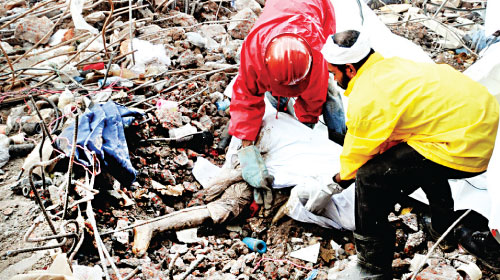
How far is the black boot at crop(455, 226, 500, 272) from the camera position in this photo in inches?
97.7

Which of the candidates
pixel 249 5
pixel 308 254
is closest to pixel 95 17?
pixel 249 5

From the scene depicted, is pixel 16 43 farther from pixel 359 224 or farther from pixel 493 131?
pixel 493 131

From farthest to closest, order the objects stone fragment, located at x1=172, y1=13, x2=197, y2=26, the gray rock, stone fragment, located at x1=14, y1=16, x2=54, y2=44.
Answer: stone fragment, located at x1=172, y1=13, x2=197, y2=26
the gray rock
stone fragment, located at x1=14, y1=16, x2=54, y2=44

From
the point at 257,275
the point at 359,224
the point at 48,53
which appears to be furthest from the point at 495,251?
the point at 48,53

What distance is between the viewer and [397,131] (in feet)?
7.02

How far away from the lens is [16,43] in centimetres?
448

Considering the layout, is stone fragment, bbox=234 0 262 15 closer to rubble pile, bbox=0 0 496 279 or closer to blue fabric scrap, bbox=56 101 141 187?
rubble pile, bbox=0 0 496 279

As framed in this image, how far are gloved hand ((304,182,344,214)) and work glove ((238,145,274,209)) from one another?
13.2 inches

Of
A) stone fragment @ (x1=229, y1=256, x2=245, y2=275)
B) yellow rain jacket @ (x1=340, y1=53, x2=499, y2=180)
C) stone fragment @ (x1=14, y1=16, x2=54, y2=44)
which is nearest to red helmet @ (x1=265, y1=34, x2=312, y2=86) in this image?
yellow rain jacket @ (x1=340, y1=53, x2=499, y2=180)

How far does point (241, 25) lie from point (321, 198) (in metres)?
2.97

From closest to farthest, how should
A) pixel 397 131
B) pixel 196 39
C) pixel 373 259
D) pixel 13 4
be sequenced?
pixel 397 131, pixel 373 259, pixel 196 39, pixel 13 4

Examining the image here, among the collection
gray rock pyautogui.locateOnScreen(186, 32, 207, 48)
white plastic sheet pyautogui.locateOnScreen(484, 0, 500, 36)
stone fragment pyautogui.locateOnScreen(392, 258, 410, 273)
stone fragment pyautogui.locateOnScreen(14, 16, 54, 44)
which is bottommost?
stone fragment pyautogui.locateOnScreen(392, 258, 410, 273)

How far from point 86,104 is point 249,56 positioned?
1441mm

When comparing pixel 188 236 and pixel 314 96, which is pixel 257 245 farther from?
pixel 314 96
